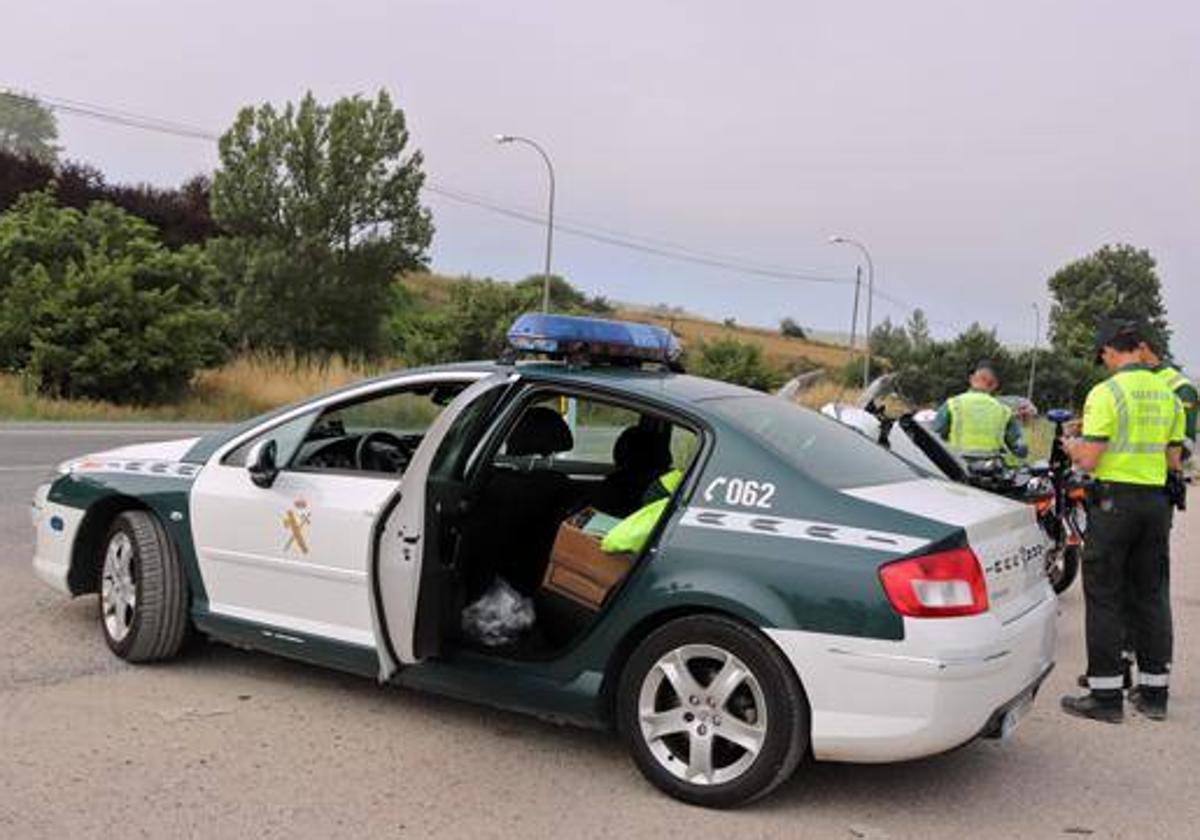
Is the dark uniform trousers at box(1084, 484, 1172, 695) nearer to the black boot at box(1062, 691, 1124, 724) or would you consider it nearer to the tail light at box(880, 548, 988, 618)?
the black boot at box(1062, 691, 1124, 724)

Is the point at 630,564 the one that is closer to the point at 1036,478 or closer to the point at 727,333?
the point at 1036,478

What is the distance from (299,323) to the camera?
33906 millimetres

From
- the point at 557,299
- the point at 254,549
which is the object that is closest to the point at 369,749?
the point at 254,549

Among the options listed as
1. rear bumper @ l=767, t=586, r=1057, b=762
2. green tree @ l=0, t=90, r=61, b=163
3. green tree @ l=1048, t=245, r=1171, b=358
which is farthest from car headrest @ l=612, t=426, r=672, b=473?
green tree @ l=0, t=90, r=61, b=163

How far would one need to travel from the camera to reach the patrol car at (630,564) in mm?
3865

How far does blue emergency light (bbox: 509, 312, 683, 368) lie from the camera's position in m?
4.80

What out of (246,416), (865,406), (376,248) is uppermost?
(376,248)

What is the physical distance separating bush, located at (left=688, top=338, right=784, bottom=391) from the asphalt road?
1604 inches

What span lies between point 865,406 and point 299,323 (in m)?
27.9

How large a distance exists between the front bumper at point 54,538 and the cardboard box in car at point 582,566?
2.39 metres

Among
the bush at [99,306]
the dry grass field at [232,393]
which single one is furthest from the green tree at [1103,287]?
the bush at [99,306]

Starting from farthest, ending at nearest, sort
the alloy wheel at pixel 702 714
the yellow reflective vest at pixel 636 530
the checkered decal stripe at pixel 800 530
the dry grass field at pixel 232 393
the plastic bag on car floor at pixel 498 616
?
the dry grass field at pixel 232 393
the plastic bag on car floor at pixel 498 616
the yellow reflective vest at pixel 636 530
the alloy wheel at pixel 702 714
the checkered decal stripe at pixel 800 530

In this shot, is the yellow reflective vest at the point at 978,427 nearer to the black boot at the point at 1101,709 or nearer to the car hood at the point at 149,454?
the black boot at the point at 1101,709

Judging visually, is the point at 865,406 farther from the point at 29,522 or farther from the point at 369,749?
the point at 29,522
